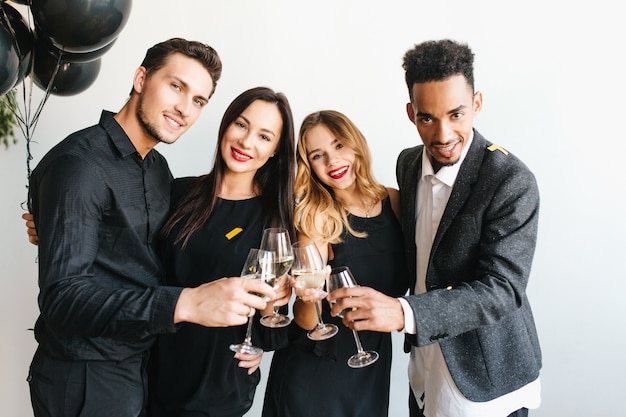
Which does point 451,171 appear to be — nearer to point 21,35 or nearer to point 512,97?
point 512,97

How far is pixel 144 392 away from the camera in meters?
1.71

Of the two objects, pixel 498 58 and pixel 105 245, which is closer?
pixel 105 245

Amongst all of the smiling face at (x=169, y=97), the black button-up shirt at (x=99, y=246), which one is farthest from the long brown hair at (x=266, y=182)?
the smiling face at (x=169, y=97)

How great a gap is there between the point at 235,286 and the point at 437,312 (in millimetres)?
574

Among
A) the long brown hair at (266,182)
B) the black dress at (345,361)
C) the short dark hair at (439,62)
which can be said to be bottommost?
the black dress at (345,361)

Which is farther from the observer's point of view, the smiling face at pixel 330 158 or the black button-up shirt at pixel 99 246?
the smiling face at pixel 330 158

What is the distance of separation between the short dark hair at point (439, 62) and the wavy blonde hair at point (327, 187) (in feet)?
1.44

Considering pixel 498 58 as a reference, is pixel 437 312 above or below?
below

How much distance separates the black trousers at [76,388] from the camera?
1.50 metres

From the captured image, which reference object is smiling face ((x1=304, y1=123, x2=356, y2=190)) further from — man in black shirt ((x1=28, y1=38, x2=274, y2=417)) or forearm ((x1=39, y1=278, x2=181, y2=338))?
forearm ((x1=39, y1=278, x2=181, y2=338))

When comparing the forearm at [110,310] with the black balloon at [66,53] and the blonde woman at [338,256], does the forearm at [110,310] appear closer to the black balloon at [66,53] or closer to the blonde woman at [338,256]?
the blonde woman at [338,256]

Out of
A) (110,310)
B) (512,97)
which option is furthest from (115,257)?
(512,97)

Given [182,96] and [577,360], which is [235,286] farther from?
[577,360]

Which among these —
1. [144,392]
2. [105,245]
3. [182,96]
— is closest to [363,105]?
[182,96]
